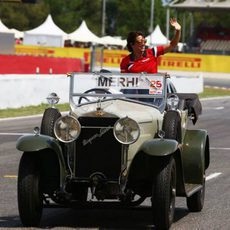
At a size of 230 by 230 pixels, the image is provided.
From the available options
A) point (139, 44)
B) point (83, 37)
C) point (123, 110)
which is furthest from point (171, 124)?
point (83, 37)

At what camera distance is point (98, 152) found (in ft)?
27.1

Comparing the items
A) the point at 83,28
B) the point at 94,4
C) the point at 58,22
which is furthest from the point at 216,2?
the point at 94,4

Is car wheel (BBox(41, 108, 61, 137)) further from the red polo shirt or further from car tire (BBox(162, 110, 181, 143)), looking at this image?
the red polo shirt

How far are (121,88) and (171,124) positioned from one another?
844 millimetres

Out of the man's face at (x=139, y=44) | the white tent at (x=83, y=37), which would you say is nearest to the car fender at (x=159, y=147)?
the man's face at (x=139, y=44)

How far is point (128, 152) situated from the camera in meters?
8.29

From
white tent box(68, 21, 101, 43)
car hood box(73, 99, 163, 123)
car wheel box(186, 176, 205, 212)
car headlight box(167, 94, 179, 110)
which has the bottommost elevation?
white tent box(68, 21, 101, 43)

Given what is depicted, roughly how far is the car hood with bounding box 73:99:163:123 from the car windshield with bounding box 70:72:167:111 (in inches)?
7.7

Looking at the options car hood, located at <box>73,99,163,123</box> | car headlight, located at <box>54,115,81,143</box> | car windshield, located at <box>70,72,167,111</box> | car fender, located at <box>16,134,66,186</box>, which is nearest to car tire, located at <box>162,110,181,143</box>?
car hood, located at <box>73,99,163,123</box>

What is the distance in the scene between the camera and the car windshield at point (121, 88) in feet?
29.8

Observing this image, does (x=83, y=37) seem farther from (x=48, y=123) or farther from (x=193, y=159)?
(x=48, y=123)

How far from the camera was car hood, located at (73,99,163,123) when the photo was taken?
8.38 metres

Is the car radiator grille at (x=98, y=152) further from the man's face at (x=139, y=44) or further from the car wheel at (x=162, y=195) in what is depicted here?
the man's face at (x=139, y=44)

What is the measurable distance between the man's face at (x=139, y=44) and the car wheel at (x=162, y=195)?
1.87 metres
